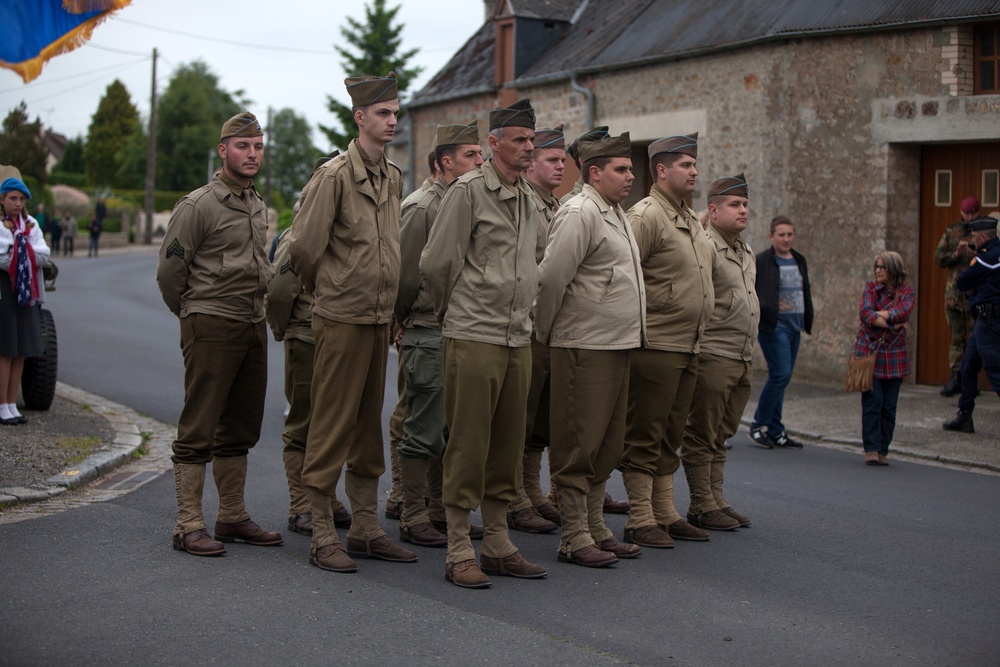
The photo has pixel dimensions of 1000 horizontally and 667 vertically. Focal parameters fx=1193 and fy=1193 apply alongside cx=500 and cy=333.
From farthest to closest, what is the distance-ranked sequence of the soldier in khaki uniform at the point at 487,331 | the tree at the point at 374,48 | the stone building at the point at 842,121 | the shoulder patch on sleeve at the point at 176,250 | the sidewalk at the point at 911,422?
the tree at the point at 374,48 < the stone building at the point at 842,121 < the sidewalk at the point at 911,422 < the shoulder patch on sleeve at the point at 176,250 < the soldier in khaki uniform at the point at 487,331

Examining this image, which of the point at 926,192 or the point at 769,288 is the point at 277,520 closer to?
the point at 769,288

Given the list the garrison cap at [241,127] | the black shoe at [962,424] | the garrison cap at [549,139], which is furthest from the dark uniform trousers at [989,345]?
the garrison cap at [241,127]

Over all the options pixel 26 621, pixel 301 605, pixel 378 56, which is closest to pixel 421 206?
pixel 301 605

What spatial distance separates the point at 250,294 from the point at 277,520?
1.52 m

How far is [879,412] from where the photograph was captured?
9797 mm

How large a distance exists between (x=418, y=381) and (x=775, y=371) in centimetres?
479

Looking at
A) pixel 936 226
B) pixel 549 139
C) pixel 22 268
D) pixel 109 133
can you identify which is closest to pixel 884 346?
pixel 549 139

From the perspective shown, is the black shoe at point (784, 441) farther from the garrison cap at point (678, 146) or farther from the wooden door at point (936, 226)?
the wooden door at point (936, 226)

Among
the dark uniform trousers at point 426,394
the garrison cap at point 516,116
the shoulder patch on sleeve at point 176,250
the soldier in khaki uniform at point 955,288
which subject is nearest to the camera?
the garrison cap at point 516,116

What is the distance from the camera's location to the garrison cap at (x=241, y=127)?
640 cm

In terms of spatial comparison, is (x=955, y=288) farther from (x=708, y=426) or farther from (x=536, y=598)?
(x=536, y=598)

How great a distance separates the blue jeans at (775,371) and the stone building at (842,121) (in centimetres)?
467

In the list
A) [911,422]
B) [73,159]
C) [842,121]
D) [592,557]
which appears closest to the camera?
[592,557]

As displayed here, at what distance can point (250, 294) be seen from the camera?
645 centimetres
